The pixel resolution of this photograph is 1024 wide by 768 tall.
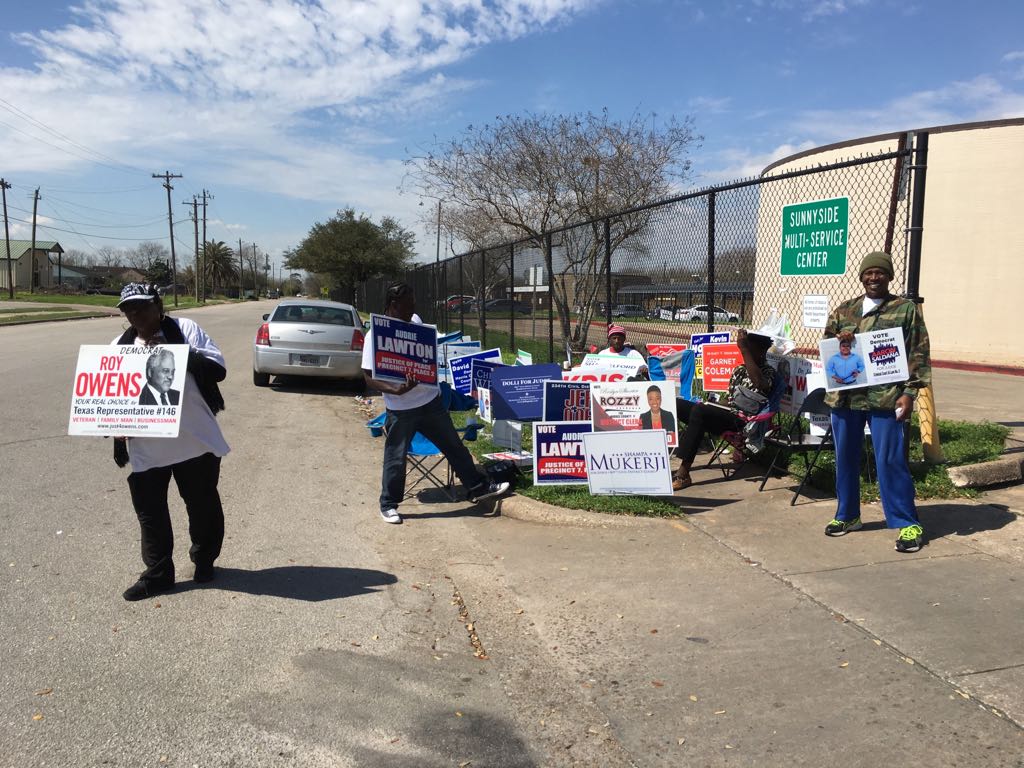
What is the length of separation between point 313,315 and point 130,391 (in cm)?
926

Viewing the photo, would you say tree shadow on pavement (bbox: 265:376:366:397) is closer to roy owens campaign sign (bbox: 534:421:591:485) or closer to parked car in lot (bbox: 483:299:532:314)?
parked car in lot (bbox: 483:299:532:314)

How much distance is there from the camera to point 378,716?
316cm

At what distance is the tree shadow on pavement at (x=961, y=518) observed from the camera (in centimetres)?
520

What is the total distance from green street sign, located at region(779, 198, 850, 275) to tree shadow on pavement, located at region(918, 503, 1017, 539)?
222 cm

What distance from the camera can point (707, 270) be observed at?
8320mm

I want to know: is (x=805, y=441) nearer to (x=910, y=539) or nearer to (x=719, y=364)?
(x=719, y=364)

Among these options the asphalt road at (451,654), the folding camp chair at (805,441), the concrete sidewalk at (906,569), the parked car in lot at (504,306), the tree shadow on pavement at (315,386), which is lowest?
the asphalt road at (451,654)


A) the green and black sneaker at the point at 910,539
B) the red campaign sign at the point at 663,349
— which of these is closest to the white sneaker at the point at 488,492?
the green and black sneaker at the point at 910,539

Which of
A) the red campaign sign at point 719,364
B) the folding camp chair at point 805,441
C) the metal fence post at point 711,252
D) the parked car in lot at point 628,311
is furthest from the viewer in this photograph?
the parked car in lot at point 628,311

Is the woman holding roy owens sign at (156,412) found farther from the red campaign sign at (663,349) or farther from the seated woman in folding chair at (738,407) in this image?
the red campaign sign at (663,349)

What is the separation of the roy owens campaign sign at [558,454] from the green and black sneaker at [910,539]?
233 centimetres

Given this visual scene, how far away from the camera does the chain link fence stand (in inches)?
276

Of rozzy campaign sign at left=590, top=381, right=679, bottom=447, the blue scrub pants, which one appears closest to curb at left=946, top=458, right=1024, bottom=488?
the blue scrub pants

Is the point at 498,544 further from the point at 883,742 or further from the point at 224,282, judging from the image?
the point at 224,282
